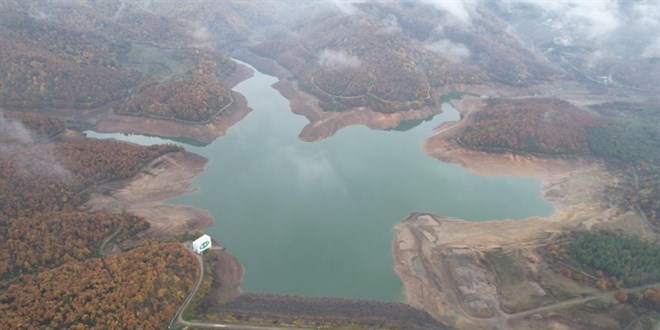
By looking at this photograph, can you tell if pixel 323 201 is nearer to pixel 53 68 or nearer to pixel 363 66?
pixel 363 66

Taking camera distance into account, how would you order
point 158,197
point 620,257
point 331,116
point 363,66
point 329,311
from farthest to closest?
point 363,66
point 331,116
point 158,197
point 620,257
point 329,311

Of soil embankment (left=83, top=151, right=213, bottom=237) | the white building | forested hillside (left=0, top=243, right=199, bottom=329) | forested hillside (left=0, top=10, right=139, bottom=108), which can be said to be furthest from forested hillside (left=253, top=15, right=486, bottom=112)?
forested hillside (left=0, top=243, right=199, bottom=329)

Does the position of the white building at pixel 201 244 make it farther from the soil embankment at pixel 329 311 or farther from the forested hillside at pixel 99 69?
the forested hillside at pixel 99 69

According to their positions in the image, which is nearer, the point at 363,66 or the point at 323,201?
the point at 323,201

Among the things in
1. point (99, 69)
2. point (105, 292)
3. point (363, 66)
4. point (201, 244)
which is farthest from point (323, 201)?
point (99, 69)

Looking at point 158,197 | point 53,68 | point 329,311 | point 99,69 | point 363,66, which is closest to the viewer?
point 329,311

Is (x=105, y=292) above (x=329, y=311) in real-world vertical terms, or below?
below

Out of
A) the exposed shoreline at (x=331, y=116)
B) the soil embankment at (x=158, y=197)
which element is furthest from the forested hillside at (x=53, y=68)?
the exposed shoreline at (x=331, y=116)
